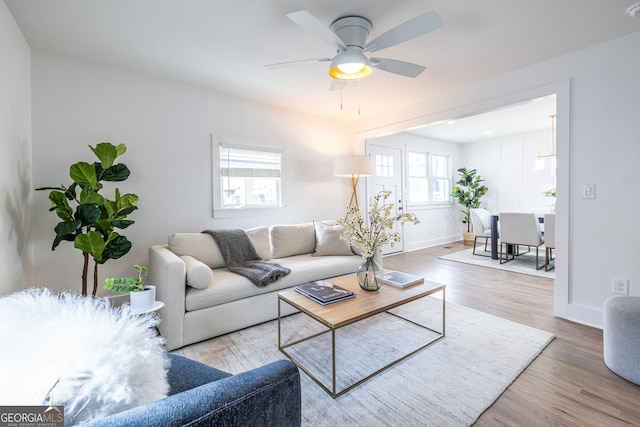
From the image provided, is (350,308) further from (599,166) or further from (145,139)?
(145,139)

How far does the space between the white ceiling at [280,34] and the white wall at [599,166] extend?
18 cm

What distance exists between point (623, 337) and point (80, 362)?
2.67 meters

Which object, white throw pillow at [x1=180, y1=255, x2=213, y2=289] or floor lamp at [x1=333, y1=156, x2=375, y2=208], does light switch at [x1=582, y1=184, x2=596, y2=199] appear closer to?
floor lamp at [x1=333, y1=156, x2=375, y2=208]

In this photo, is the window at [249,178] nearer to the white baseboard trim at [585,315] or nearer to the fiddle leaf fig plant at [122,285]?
the fiddle leaf fig plant at [122,285]

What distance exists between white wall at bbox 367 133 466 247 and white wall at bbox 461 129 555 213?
23.3 inches

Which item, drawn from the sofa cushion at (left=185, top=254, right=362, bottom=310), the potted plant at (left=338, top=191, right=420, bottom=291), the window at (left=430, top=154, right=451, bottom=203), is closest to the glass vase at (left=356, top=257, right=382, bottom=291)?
the potted plant at (left=338, top=191, right=420, bottom=291)

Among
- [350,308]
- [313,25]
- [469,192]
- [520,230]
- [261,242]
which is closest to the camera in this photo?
[313,25]

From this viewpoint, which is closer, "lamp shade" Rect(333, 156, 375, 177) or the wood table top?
the wood table top

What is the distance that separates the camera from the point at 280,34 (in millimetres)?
2242

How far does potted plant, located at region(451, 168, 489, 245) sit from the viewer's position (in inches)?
252

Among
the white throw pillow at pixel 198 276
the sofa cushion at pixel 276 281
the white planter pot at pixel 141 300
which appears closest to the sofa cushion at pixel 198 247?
the sofa cushion at pixel 276 281

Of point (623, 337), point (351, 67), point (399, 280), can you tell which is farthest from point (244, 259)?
point (623, 337)

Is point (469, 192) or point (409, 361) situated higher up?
point (469, 192)

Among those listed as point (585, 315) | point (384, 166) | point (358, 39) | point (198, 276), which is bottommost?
point (585, 315)
